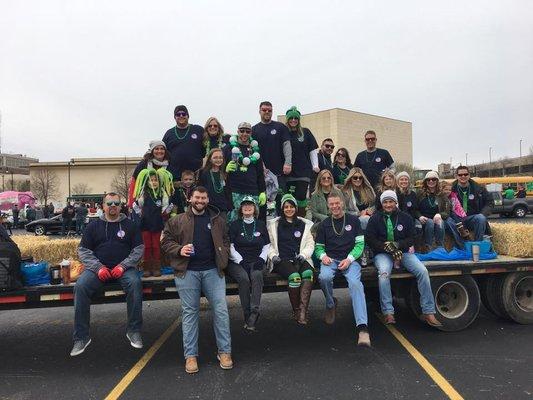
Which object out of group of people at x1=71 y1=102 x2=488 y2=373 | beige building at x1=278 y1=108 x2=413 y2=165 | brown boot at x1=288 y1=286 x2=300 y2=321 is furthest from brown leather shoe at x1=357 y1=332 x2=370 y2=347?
beige building at x1=278 y1=108 x2=413 y2=165

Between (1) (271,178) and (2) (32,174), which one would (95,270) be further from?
(2) (32,174)

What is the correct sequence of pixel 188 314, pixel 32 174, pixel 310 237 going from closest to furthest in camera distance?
pixel 188 314
pixel 310 237
pixel 32 174

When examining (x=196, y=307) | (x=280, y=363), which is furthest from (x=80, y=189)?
(x=280, y=363)

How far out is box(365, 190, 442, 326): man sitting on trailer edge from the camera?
5.37 meters

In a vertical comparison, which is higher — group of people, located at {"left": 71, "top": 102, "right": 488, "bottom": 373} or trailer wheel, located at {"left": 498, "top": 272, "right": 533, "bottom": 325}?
group of people, located at {"left": 71, "top": 102, "right": 488, "bottom": 373}

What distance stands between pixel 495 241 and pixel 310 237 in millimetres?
3087

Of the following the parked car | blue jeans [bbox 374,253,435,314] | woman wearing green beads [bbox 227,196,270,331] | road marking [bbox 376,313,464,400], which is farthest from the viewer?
the parked car

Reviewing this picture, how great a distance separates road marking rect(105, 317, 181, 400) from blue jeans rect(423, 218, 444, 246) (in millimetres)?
3950

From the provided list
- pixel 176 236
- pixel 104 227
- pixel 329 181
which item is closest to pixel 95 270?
pixel 104 227

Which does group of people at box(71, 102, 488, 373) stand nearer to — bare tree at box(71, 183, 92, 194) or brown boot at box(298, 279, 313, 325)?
brown boot at box(298, 279, 313, 325)

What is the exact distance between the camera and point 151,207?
18.3 feet

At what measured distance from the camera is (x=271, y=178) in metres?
6.85

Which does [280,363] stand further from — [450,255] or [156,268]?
[450,255]

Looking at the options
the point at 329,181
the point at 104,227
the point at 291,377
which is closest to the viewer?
the point at 291,377
